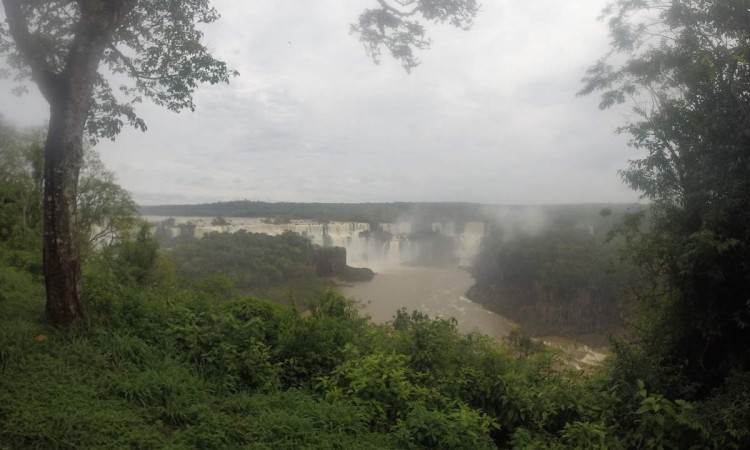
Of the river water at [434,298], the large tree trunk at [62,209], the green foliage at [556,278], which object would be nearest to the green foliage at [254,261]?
the river water at [434,298]

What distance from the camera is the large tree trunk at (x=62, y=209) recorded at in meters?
4.51

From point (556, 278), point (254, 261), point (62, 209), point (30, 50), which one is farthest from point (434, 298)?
point (30, 50)

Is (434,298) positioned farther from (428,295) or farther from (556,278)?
(556,278)

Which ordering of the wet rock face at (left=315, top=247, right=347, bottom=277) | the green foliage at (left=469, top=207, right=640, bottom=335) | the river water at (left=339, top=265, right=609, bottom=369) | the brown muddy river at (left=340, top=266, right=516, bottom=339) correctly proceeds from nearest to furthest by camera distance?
the river water at (left=339, top=265, right=609, bottom=369), the brown muddy river at (left=340, top=266, right=516, bottom=339), the green foliage at (left=469, top=207, right=640, bottom=335), the wet rock face at (left=315, top=247, right=347, bottom=277)

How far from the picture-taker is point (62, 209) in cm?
453

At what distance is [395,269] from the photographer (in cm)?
2452

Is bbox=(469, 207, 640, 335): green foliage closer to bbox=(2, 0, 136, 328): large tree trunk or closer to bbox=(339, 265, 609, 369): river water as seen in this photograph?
bbox=(339, 265, 609, 369): river water

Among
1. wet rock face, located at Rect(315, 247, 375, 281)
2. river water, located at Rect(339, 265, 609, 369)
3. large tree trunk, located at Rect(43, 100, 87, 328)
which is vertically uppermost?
large tree trunk, located at Rect(43, 100, 87, 328)

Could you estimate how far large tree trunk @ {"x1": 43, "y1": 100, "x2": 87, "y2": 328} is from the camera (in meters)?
4.51

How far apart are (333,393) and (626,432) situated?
3061mm

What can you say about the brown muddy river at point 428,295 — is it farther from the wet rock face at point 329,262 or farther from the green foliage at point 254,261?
the green foliage at point 254,261

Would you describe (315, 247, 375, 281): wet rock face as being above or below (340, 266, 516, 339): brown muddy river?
above

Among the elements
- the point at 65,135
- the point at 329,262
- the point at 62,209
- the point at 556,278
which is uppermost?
the point at 65,135

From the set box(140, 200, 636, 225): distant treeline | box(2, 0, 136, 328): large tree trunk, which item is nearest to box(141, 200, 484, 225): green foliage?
box(140, 200, 636, 225): distant treeline
